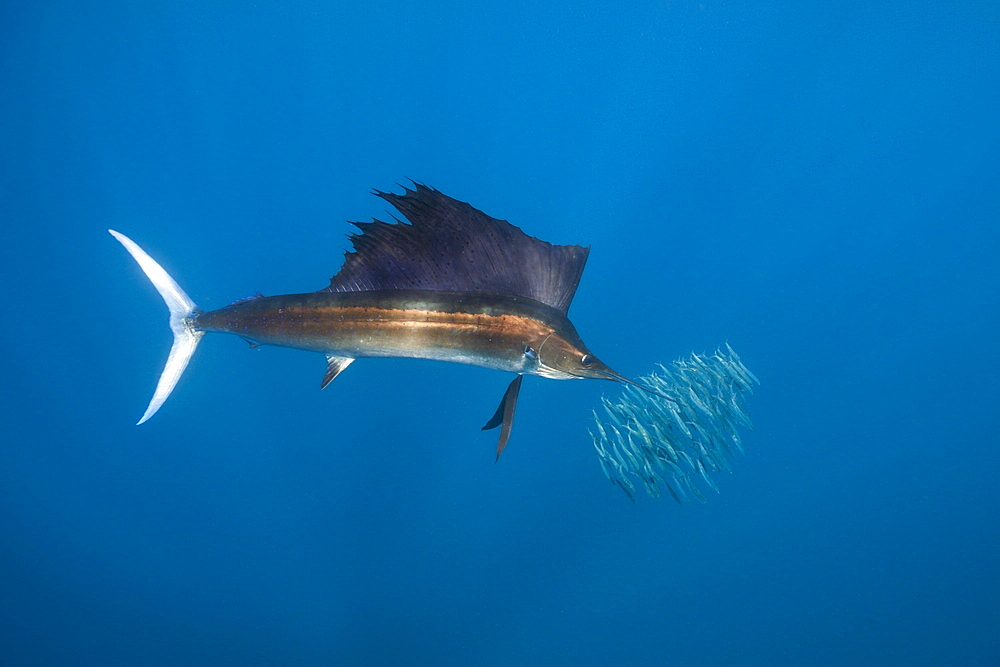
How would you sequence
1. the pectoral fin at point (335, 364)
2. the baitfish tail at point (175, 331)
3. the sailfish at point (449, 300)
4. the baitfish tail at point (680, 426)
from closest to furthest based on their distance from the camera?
the sailfish at point (449, 300) < the pectoral fin at point (335, 364) < the baitfish tail at point (175, 331) < the baitfish tail at point (680, 426)

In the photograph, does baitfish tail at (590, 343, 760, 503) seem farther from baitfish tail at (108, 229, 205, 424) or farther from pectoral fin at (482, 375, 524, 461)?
baitfish tail at (108, 229, 205, 424)

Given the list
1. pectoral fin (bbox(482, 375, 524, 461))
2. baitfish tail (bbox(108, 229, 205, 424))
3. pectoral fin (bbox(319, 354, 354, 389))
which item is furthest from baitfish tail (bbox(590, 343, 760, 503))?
baitfish tail (bbox(108, 229, 205, 424))

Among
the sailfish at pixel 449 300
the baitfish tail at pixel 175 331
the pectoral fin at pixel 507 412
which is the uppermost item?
the baitfish tail at pixel 175 331

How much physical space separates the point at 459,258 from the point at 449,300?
0.20 meters

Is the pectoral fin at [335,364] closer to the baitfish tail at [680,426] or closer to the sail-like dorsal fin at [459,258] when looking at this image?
the sail-like dorsal fin at [459,258]

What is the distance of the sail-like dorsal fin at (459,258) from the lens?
79.0 inches

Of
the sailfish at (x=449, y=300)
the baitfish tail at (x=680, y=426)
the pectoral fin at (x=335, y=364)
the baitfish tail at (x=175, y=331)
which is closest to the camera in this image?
the sailfish at (x=449, y=300)

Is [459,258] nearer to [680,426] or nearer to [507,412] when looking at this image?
[507,412]

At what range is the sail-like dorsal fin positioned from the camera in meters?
2.01

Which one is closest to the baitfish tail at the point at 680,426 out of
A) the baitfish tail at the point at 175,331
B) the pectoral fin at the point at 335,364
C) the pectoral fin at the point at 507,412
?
the pectoral fin at the point at 507,412

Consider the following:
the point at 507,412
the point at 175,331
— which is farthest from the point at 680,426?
the point at 175,331

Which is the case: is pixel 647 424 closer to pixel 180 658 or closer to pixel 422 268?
pixel 422 268

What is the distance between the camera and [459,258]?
6.80 feet

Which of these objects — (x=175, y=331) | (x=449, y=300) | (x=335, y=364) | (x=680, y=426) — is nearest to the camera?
(x=449, y=300)
